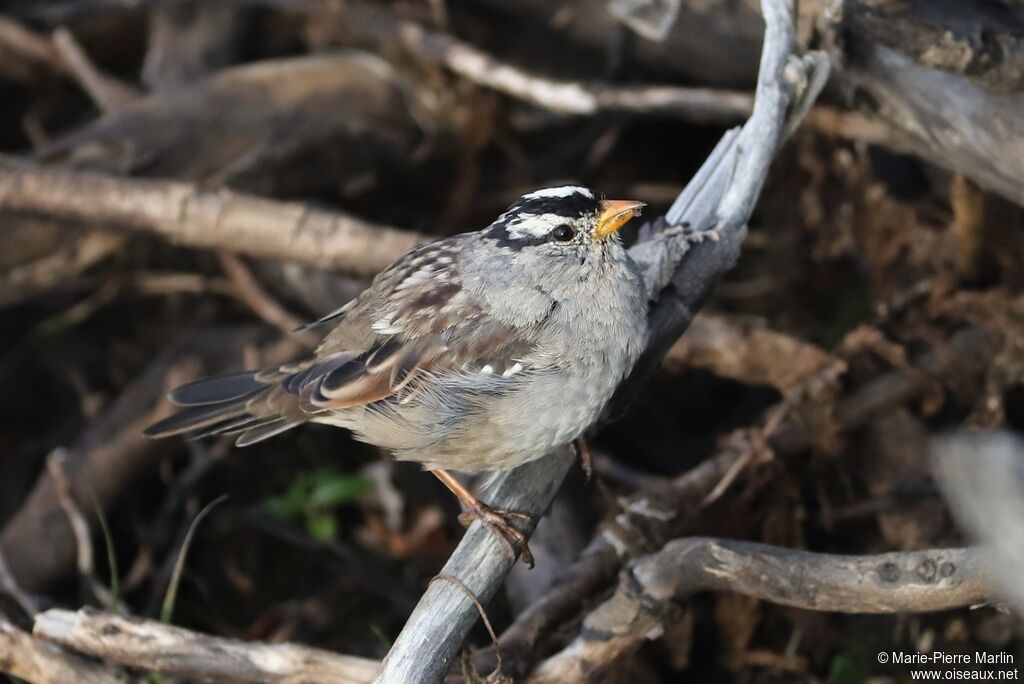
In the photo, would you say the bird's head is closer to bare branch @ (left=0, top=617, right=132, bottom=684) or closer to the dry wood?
the dry wood

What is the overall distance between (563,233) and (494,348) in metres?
0.37

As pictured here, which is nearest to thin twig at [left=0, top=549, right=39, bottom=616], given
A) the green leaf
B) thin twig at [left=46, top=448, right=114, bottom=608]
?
thin twig at [left=46, top=448, right=114, bottom=608]

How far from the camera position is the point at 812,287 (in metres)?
4.76

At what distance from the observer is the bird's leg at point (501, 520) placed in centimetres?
274

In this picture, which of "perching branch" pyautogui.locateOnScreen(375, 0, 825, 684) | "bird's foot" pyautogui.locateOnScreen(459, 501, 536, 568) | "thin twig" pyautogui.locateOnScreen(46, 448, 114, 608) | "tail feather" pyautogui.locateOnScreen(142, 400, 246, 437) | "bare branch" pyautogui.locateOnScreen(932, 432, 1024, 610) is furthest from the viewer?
"thin twig" pyautogui.locateOnScreen(46, 448, 114, 608)

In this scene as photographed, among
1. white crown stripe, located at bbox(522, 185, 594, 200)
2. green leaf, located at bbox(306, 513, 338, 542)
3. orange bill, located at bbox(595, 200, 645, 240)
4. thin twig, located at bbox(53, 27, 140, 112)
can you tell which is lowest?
green leaf, located at bbox(306, 513, 338, 542)

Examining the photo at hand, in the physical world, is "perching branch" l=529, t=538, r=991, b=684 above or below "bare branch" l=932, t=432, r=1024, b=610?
below

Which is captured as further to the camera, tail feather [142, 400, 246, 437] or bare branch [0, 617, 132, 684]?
tail feather [142, 400, 246, 437]

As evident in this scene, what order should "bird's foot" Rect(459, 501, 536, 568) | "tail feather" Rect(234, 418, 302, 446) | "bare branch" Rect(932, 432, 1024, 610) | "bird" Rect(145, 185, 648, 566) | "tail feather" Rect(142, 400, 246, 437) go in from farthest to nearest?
"tail feather" Rect(142, 400, 246, 437) → "tail feather" Rect(234, 418, 302, 446) → "bird" Rect(145, 185, 648, 566) → "bird's foot" Rect(459, 501, 536, 568) → "bare branch" Rect(932, 432, 1024, 610)

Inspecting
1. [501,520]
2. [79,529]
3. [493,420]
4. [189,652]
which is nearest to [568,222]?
[493,420]

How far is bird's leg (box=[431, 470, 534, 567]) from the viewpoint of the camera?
8.98 feet

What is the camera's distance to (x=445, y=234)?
16.7 ft

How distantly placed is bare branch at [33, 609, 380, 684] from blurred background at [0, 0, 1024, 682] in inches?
13.2

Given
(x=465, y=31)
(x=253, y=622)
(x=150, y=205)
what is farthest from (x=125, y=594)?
(x=465, y=31)
